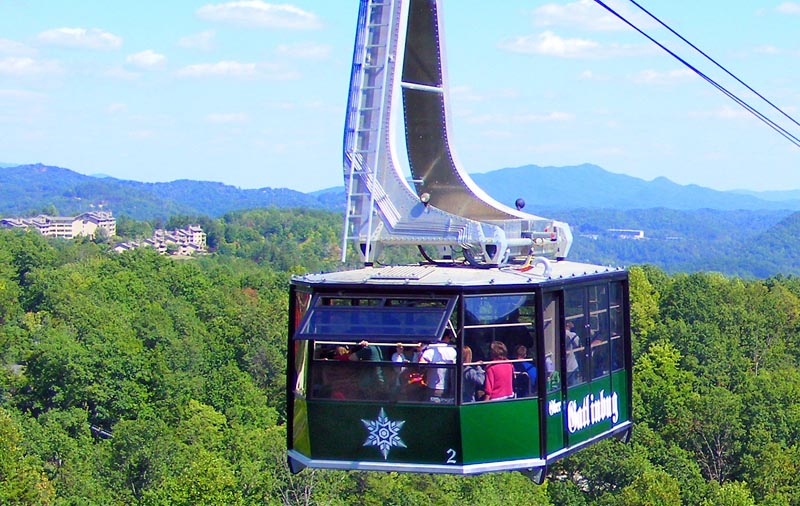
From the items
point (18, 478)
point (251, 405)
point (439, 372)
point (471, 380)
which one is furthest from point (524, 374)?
point (251, 405)

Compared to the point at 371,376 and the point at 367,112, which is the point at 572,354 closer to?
the point at 371,376

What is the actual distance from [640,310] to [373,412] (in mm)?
87911

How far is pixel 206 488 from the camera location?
45.5 m

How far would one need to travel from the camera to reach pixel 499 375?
1515 cm

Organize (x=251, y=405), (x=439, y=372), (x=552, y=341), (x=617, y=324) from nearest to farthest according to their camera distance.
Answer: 1. (x=439, y=372)
2. (x=552, y=341)
3. (x=617, y=324)
4. (x=251, y=405)

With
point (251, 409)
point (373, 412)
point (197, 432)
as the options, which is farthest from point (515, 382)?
point (251, 409)

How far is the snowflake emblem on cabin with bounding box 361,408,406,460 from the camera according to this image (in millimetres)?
15102

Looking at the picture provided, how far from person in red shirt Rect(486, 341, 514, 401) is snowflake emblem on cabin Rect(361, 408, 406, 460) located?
1.00 m

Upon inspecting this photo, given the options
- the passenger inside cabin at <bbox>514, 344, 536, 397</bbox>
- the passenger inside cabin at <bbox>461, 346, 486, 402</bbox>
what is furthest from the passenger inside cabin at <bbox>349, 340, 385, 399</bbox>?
the passenger inside cabin at <bbox>514, 344, 536, 397</bbox>

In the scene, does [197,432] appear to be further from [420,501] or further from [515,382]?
[515,382]

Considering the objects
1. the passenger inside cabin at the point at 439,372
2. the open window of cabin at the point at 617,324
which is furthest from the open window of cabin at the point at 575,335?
the passenger inside cabin at the point at 439,372

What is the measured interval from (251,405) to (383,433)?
180ft

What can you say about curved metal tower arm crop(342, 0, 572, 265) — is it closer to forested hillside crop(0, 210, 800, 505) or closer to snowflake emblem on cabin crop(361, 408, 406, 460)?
snowflake emblem on cabin crop(361, 408, 406, 460)

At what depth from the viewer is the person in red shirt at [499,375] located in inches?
595
